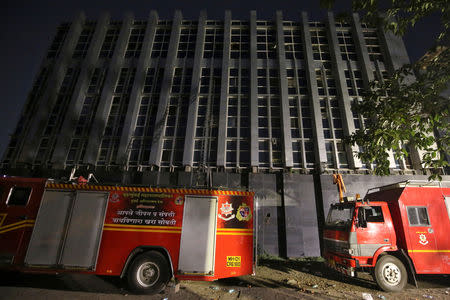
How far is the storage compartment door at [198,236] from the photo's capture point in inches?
244

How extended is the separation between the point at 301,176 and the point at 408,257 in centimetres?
741

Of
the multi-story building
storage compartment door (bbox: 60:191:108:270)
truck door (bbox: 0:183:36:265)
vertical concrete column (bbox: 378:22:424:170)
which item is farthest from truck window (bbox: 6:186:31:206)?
vertical concrete column (bbox: 378:22:424:170)

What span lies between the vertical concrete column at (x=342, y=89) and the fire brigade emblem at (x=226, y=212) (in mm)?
11705

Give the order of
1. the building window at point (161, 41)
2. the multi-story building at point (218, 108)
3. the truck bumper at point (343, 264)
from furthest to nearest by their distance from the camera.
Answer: the building window at point (161, 41)
the multi-story building at point (218, 108)
the truck bumper at point (343, 264)

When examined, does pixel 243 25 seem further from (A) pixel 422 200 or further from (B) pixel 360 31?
(A) pixel 422 200

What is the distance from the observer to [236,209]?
6.75 meters

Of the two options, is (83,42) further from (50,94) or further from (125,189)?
(125,189)

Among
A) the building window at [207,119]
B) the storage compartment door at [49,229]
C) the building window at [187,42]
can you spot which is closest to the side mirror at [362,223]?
the storage compartment door at [49,229]

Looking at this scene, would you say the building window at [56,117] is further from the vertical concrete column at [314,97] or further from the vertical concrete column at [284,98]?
the vertical concrete column at [314,97]

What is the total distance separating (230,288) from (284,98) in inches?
540

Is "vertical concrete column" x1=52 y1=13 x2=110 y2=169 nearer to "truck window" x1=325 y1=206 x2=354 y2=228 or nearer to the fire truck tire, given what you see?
the fire truck tire

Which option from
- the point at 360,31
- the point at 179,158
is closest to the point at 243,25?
the point at 360,31

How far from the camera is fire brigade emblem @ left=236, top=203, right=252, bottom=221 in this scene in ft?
21.9

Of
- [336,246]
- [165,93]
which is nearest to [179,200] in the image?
[336,246]
